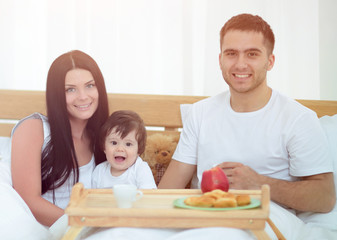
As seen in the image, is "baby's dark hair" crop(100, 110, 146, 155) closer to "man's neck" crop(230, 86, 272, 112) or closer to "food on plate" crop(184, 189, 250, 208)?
"man's neck" crop(230, 86, 272, 112)

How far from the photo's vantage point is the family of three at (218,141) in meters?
1.74

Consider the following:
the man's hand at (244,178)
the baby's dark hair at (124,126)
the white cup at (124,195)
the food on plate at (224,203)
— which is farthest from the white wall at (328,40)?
the white cup at (124,195)

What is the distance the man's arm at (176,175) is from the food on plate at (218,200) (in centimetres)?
61

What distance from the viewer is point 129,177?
1.83m

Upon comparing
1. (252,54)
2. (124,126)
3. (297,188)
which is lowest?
(297,188)

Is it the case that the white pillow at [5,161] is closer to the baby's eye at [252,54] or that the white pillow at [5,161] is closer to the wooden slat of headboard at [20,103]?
the wooden slat of headboard at [20,103]

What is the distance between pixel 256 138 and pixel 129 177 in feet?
1.66

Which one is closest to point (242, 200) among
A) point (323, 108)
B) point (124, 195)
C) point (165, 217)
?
point (165, 217)

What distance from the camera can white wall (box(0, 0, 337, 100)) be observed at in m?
2.39

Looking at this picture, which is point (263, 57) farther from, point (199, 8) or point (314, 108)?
point (199, 8)

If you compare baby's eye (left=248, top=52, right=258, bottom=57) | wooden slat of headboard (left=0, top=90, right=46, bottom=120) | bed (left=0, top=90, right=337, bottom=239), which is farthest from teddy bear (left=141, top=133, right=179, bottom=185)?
wooden slat of headboard (left=0, top=90, right=46, bottom=120)

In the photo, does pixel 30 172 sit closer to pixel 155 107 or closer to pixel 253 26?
pixel 155 107

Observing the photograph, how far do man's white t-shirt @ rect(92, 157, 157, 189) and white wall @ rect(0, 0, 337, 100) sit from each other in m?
0.77

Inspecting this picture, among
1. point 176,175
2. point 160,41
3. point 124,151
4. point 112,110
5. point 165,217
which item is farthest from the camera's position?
point 160,41
